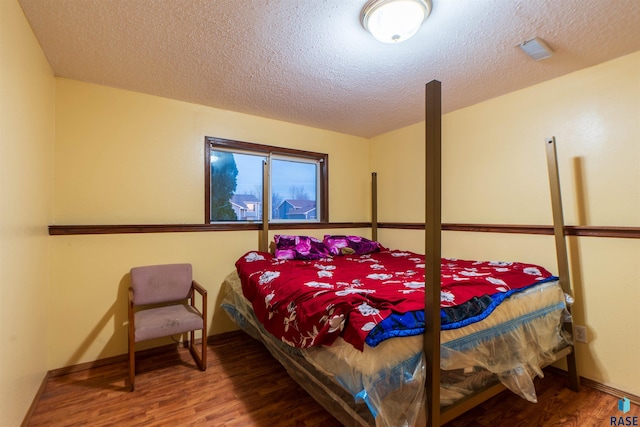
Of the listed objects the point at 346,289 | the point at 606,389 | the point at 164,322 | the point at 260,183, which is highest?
the point at 260,183

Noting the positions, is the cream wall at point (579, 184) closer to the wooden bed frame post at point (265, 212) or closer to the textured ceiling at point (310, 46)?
the textured ceiling at point (310, 46)

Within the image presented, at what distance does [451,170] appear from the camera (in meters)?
3.01

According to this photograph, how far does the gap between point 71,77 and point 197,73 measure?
97 centimetres

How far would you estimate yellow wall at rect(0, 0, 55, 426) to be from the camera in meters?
1.36

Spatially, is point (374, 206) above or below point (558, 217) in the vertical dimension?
above

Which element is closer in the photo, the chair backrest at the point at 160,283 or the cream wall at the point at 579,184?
the cream wall at the point at 579,184

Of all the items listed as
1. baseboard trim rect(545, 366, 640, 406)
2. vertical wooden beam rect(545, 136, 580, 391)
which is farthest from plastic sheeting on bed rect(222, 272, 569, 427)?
baseboard trim rect(545, 366, 640, 406)

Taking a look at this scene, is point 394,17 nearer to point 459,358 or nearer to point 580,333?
point 459,358

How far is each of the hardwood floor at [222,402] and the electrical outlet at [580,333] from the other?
12.4 inches

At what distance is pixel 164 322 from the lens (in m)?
2.07

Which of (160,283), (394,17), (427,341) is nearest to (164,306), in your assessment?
(160,283)

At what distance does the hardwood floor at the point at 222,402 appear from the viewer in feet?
5.42

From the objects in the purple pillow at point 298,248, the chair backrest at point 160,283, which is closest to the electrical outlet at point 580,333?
the purple pillow at point 298,248

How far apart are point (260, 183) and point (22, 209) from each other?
1938 mm
